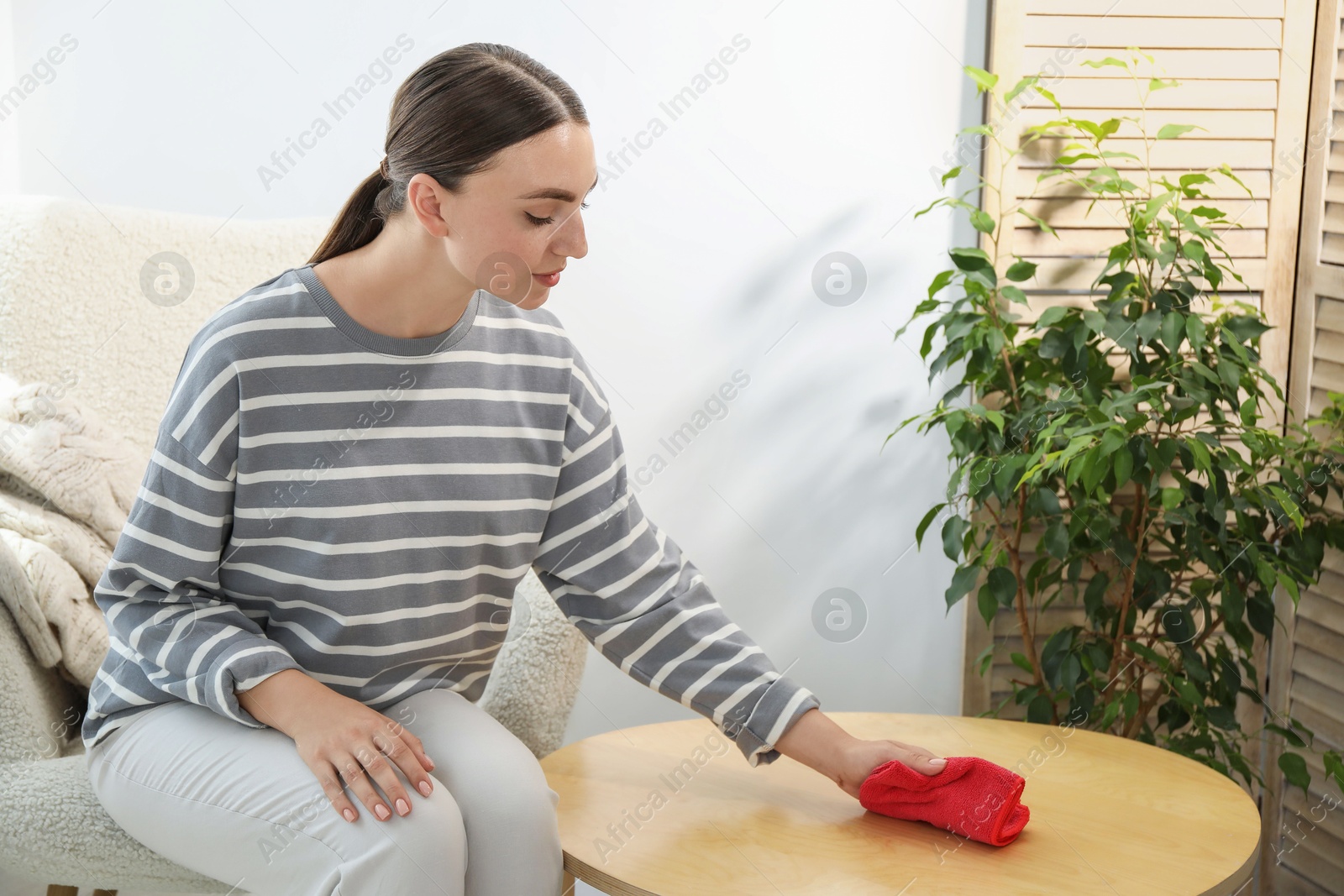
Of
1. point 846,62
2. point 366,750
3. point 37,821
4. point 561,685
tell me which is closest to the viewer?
point 366,750

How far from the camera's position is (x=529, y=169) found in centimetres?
96

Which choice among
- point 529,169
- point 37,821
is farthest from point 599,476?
point 37,821

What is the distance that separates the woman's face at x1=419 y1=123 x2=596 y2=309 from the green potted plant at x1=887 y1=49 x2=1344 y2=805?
0.73m

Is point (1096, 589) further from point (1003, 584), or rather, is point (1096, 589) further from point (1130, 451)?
point (1130, 451)

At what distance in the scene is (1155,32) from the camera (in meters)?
1.69

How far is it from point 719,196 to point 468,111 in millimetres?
840

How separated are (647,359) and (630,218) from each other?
211mm

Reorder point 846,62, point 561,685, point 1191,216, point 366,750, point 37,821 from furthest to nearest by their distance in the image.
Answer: point 846,62
point 1191,216
point 561,685
point 37,821
point 366,750

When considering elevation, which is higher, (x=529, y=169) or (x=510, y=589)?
(x=529, y=169)

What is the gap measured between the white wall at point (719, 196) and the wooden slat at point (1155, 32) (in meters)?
0.10

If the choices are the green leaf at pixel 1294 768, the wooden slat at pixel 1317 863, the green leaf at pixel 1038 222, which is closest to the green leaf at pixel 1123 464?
the green leaf at pixel 1038 222

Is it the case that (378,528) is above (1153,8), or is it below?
below

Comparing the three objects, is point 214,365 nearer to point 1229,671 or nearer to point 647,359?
point 647,359

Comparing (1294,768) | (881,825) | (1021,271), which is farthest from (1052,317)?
(881,825)
